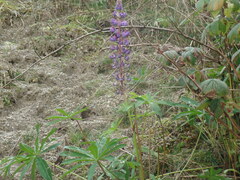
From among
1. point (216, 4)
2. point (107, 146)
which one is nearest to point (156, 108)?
point (107, 146)

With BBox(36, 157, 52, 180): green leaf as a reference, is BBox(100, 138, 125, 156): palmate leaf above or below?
above

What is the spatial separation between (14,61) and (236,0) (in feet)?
7.57

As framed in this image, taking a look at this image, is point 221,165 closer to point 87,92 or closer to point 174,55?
point 174,55

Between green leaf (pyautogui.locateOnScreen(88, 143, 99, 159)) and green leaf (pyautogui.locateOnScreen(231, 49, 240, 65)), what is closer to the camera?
green leaf (pyautogui.locateOnScreen(88, 143, 99, 159))

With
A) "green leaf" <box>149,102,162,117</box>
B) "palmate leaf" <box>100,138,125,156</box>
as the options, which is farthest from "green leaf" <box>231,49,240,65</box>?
"palmate leaf" <box>100,138,125,156</box>

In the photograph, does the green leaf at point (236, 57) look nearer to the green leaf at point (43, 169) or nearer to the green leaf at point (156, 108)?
the green leaf at point (156, 108)

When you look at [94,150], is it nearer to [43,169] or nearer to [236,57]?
[43,169]

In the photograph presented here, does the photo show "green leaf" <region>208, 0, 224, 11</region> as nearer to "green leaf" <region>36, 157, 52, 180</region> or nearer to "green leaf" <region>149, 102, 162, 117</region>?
"green leaf" <region>149, 102, 162, 117</region>

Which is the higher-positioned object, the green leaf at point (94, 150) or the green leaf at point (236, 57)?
the green leaf at point (236, 57)

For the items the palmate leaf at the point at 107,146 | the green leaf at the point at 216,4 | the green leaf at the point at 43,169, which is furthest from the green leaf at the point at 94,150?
the green leaf at the point at 216,4

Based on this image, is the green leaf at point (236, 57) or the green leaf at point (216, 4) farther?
the green leaf at point (236, 57)

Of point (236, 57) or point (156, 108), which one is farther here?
point (236, 57)

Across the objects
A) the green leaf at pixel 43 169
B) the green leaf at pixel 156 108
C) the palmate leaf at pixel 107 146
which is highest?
the green leaf at pixel 156 108

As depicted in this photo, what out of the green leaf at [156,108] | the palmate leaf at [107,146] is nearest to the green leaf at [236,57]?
the green leaf at [156,108]
